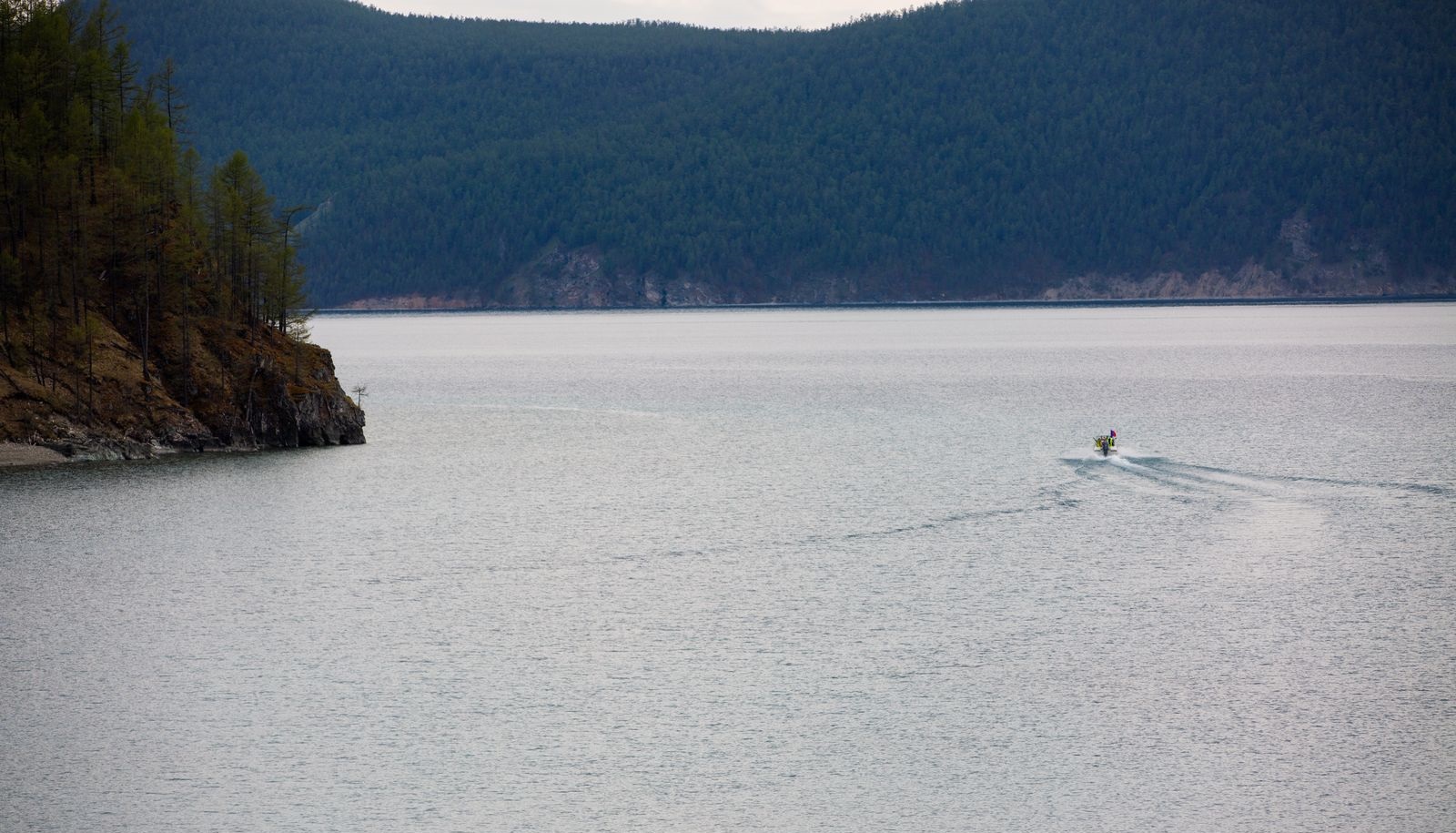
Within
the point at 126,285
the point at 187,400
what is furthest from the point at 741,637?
the point at 126,285

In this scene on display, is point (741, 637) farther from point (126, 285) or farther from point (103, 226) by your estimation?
point (103, 226)

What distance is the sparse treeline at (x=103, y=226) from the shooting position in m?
61.5

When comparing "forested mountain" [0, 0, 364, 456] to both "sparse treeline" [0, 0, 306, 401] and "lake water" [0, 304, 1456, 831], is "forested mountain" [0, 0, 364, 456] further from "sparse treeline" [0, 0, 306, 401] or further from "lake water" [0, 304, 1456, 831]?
"lake water" [0, 304, 1456, 831]

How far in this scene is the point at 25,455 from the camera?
189ft

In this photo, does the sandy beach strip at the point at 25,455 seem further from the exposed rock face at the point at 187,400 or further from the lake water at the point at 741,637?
the lake water at the point at 741,637

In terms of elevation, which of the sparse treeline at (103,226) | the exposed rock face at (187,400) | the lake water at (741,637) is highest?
the sparse treeline at (103,226)

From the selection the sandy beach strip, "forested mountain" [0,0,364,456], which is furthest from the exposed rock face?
the sandy beach strip

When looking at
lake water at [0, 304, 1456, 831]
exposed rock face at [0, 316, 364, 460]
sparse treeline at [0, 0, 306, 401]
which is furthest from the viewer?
sparse treeline at [0, 0, 306, 401]

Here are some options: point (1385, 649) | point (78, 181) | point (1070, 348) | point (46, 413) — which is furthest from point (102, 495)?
point (1070, 348)

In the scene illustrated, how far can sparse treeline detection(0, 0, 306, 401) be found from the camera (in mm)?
61469

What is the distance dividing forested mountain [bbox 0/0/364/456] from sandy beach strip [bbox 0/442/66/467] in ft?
1.13

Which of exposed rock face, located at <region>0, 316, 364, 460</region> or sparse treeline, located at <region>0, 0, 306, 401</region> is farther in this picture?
sparse treeline, located at <region>0, 0, 306, 401</region>

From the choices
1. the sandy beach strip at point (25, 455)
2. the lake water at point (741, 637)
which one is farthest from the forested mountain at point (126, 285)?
the lake water at point (741, 637)

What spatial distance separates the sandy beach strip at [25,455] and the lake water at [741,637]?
177 cm
